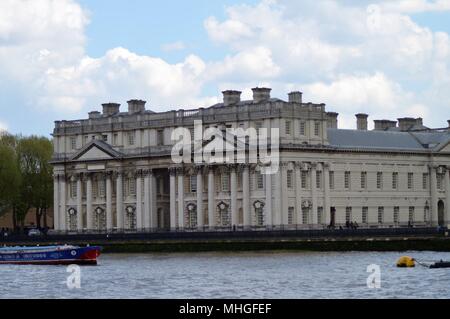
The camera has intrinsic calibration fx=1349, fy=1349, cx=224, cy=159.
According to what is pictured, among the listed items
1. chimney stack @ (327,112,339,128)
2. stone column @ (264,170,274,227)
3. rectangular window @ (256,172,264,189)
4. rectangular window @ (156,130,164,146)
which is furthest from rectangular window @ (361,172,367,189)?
rectangular window @ (156,130,164,146)

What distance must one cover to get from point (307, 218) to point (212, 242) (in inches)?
647

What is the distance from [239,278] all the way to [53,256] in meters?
24.8

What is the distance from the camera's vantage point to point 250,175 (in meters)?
113

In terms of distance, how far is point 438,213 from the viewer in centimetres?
12669

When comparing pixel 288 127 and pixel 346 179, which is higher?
pixel 288 127

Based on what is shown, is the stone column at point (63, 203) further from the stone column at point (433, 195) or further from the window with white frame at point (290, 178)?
the stone column at point (433, 195)

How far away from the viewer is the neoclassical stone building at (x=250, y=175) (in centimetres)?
11219

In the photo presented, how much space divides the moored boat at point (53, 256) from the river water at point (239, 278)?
41.9 inches

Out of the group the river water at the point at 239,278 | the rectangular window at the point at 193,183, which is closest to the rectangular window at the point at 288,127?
the rectangular window at the point at 193,183

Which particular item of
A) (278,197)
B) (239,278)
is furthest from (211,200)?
(239,278)

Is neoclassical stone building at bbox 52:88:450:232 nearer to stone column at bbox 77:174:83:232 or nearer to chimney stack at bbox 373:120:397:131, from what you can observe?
stone column at bbox 77:174:83:232

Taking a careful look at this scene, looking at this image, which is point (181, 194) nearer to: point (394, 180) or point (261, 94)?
point (261, 94)

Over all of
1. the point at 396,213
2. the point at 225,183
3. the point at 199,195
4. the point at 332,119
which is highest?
the point at 332,119
